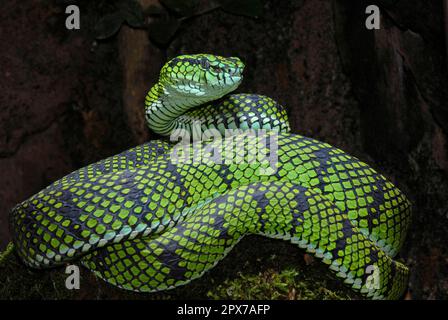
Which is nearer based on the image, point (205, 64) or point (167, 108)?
point (205, 64)

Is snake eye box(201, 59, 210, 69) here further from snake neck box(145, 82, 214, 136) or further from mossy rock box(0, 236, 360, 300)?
mossy rock box(0, 236, 360, 300)

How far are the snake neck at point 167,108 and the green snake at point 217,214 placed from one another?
0.33 metres

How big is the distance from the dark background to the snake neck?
98cm

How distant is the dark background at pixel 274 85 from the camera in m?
4.00

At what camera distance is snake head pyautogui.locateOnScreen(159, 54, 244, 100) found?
10.1 feet

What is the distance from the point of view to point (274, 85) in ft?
14.7

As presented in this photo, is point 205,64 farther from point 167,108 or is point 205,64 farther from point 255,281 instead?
point 255,281

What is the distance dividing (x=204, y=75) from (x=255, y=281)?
3.90 ft
